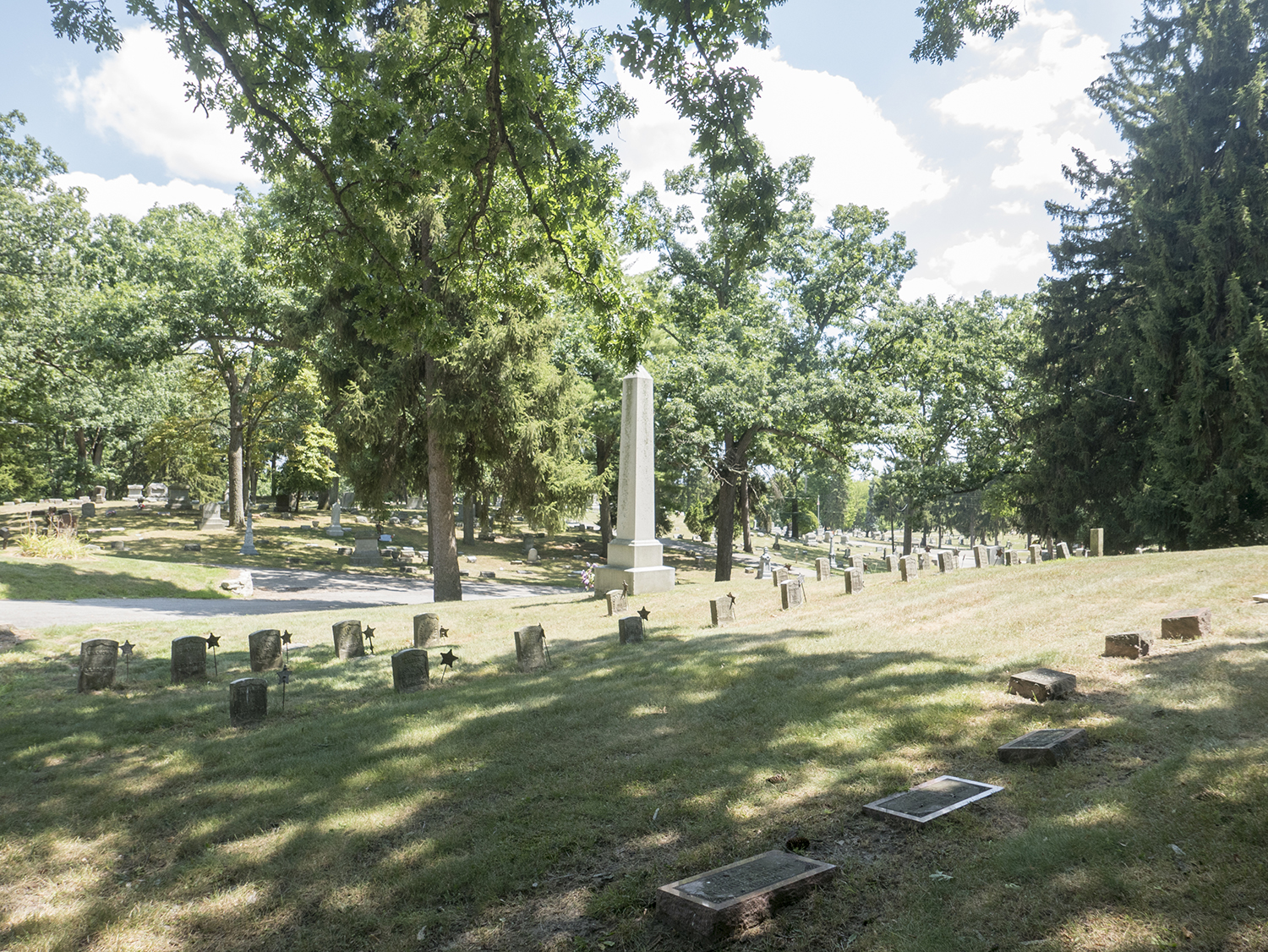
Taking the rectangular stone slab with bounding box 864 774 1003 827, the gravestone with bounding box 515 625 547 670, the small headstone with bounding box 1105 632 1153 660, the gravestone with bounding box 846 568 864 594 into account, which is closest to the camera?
the rectangular stone slab with bounding box 864 774 1003 827

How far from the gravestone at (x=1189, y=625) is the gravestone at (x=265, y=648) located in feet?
31.8

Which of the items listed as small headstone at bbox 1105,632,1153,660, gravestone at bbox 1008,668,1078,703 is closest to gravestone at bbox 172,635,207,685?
gravestone at bbox 1008,668,1078,703

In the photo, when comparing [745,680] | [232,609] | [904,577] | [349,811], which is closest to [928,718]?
[745,680]

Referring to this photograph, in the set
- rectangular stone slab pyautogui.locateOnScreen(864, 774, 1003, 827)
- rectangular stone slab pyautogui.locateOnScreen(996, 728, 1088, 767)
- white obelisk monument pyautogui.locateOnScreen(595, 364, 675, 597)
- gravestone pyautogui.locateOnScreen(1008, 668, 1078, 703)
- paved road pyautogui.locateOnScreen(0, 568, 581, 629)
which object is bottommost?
paved road pyautogui.locateOnScreen(0, 568, 581, 629)

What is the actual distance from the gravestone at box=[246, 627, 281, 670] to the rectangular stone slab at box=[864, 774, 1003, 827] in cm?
719

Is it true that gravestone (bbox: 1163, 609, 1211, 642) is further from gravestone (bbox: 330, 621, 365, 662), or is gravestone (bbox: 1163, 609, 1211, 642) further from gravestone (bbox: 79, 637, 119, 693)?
gravestone (bbox: 79, 637, 119, 693)

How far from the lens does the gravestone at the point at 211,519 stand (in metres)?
29.9

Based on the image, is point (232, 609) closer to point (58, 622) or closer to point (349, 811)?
point (58, 622)

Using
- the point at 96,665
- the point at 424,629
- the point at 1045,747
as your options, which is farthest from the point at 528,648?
the point at 1045,747

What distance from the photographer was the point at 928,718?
5145mm

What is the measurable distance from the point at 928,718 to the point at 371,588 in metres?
20.1

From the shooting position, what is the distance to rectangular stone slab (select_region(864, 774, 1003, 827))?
3.67 meters

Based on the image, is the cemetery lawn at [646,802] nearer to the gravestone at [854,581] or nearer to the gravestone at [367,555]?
the gravestone at [854,581]

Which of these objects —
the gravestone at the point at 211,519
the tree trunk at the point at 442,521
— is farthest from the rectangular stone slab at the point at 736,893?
the gravestone at the point at 211,519
